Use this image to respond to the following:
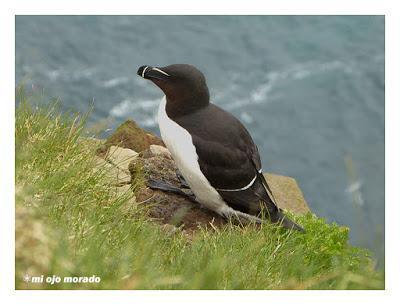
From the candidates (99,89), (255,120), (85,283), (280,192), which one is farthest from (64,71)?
(85,283)

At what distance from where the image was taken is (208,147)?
7.37 m

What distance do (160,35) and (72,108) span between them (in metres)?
38.4

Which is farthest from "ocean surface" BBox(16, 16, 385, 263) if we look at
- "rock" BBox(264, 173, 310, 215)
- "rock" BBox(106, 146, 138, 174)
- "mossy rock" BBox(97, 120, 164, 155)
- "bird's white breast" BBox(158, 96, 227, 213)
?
"bird's white breast" BBox(158, 96, 227, 213)

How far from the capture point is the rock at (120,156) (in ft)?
25.6

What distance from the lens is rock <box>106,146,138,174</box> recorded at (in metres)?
7.81

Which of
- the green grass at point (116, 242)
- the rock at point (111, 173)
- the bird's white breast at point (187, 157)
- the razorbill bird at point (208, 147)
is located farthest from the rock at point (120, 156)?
the razorbill bird at point (208, 147)

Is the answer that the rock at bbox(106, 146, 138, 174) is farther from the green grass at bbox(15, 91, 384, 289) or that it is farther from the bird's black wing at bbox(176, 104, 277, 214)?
the bird's black wing at bbox(176, 104, 277, 214)

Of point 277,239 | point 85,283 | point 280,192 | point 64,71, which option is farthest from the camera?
point 64,71

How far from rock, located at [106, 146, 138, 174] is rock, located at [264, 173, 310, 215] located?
280 cm

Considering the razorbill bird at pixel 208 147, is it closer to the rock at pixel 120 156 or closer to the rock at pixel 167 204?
the rock at pixel 167 204

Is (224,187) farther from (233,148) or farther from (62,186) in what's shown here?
(62,186)

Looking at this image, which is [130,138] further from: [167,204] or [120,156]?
[167,204]

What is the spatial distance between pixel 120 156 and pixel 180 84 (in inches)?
48.5

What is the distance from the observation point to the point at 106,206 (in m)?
6.63
